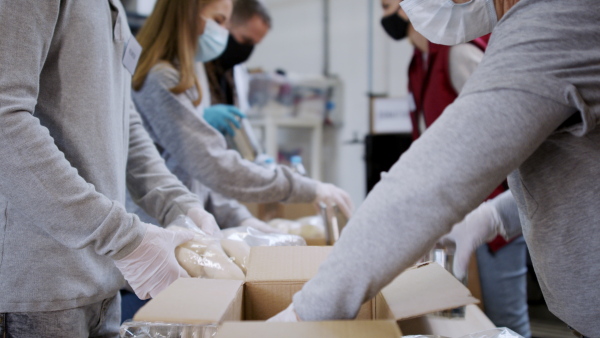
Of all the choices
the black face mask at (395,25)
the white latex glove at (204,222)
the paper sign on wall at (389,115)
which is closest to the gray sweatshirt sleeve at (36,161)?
the white latex glove at (204,222)

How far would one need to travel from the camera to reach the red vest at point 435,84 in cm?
158

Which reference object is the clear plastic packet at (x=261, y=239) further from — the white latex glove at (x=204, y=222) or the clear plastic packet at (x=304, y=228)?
the clear plastic packet at (x=304, y=228)

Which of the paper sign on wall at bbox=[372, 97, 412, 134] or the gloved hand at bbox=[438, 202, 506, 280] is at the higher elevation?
the gloved hand at bbox=[438, 202, 506, 280]

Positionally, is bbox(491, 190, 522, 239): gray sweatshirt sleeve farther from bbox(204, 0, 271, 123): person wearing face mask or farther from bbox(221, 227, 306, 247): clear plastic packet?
bbox(204, 0, 271, 123): person wearing face mask

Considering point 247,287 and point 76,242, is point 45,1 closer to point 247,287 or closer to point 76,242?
point 76,242

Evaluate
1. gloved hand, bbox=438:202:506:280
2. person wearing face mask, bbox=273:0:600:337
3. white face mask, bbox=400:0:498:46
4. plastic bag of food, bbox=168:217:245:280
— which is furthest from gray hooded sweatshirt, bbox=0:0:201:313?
gloved hand, bbox=438:202:506:280

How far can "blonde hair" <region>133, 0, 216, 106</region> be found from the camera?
137cm

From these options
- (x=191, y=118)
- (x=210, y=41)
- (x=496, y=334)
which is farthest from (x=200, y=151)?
(x=496, y=334)

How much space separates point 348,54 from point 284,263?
12.3 ft

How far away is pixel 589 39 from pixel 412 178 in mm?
238

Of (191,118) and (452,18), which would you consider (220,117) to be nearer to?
(191,118)

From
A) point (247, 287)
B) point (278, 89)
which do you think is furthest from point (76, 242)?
point (278, 89)

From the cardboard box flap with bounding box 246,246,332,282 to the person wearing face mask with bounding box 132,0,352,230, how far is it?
61 cm

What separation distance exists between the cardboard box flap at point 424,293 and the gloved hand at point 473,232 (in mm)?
276
